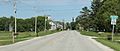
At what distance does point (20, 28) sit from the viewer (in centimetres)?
18175

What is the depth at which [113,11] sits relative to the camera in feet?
289

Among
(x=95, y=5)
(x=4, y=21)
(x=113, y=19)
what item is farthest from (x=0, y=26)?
(x=113, y=19)

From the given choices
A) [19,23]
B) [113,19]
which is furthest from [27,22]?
[113,19]

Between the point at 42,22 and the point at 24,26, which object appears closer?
the point at 24,26

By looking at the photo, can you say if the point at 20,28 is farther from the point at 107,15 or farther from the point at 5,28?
the point at 107,15

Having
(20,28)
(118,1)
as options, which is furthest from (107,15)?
(20,28)

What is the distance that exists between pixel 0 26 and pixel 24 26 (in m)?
17.5

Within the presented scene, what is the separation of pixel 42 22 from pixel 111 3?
358 ft

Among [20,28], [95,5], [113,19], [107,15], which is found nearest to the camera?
[113,19]

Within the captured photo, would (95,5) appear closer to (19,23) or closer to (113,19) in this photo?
(19,23)

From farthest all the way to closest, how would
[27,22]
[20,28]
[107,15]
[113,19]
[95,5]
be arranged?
1. [27,22]
2. [20,28]
3. [95,5]
4. [107,15]
5. [113,19]

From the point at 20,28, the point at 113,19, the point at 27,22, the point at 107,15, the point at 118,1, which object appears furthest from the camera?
the point at 27,22

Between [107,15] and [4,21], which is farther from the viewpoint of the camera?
[4,21]

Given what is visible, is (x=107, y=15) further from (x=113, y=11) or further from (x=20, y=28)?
(x=20, y=28)
